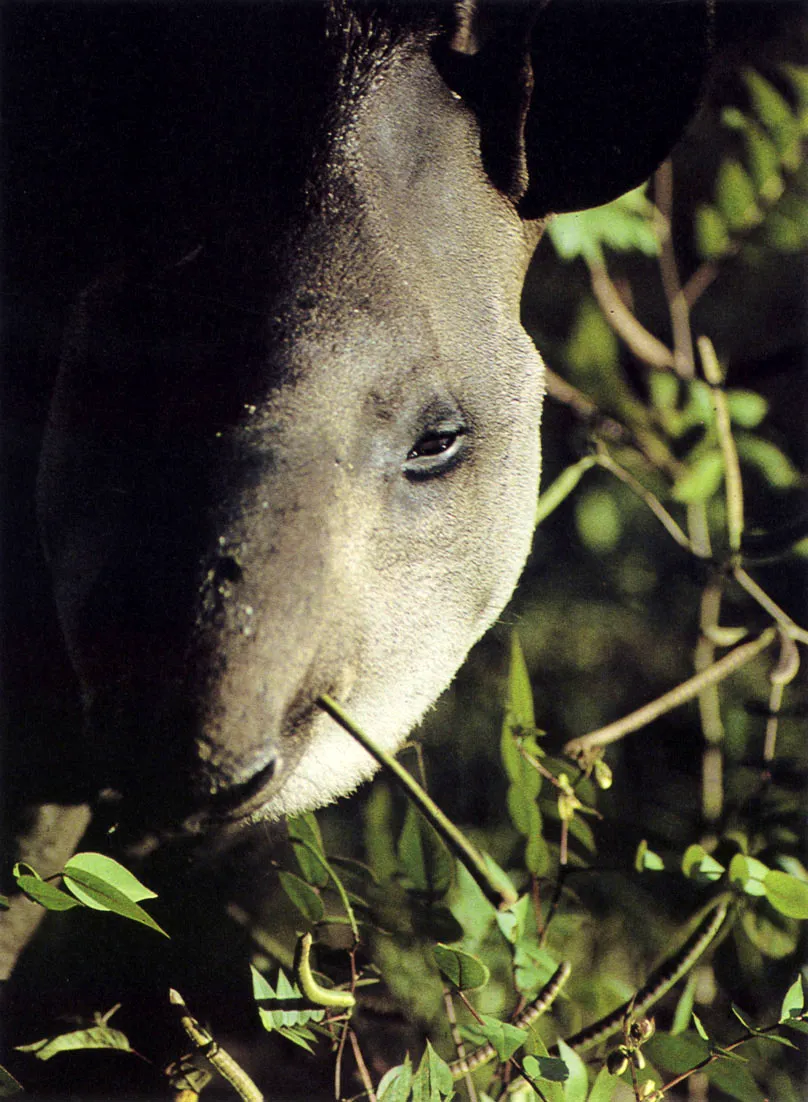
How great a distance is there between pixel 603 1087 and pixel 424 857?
0.77 ft

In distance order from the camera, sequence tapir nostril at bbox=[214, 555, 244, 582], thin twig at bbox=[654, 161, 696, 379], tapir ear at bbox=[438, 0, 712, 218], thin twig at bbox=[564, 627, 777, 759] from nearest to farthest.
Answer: tapir nostril at bbox=[214, 555, 244, 582], tapir ear at bbox=[438, 0, 712, 218], thin twig at bbox=[564, 627, 777, 759], thin twig at bbox=[654, 161, 696, 379]

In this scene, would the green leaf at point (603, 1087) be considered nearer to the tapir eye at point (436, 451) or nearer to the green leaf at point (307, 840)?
the green leaf at point (307, 840)

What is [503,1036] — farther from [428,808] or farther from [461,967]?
[428,808]

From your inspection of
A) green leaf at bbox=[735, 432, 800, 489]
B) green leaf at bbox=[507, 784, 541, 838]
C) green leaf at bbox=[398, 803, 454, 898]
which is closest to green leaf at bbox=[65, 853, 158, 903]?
green leaf at bbox=[398, 803, 454, 898]

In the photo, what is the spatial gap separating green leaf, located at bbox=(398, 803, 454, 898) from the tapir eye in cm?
30

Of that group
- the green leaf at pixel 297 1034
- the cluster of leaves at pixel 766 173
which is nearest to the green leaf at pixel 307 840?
the green leaf at pixel 297 1034

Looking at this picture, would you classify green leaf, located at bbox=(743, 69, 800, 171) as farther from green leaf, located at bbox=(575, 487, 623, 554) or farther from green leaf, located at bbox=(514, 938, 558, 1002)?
green leaf, located at bbox=(514, 938, 558, 1002)

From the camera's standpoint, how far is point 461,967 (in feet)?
2.51

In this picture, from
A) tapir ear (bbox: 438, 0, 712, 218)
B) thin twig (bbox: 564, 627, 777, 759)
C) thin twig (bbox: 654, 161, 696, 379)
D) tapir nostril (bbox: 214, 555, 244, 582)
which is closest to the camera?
tapir nostril (bbox: 214, 555, 244, 582)

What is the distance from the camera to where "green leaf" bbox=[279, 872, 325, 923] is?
85cm

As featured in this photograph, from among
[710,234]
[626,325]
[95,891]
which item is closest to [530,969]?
[95,891]

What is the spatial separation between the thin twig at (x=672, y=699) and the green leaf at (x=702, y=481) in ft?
0.51

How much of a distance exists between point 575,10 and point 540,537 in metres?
0.46

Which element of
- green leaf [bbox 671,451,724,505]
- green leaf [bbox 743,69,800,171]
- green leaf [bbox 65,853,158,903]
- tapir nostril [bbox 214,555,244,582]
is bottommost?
green leaf [bbox 65,853,158,903]
